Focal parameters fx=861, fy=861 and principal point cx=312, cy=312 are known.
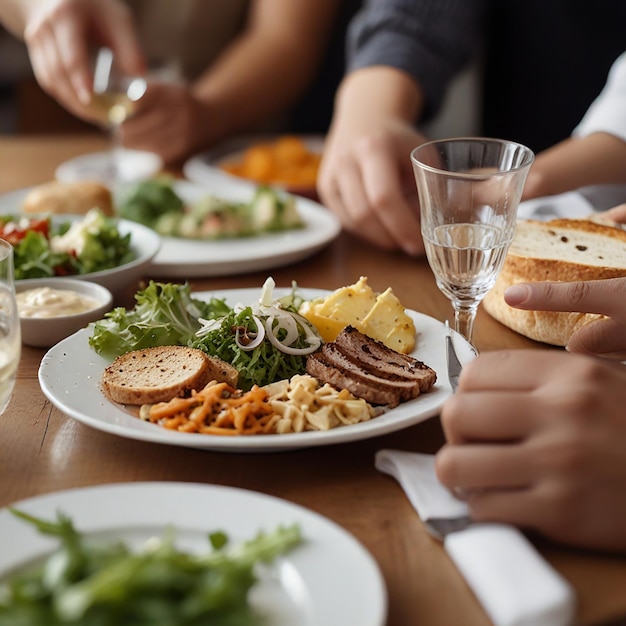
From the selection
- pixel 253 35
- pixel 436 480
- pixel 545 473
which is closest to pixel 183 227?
pixel 436 480

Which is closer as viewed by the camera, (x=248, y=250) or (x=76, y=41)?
(x=248, y=250)

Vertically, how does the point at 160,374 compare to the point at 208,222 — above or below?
above

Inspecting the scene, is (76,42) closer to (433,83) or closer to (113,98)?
(113,98)

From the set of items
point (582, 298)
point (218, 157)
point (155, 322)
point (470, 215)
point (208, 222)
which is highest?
point (470, 215)

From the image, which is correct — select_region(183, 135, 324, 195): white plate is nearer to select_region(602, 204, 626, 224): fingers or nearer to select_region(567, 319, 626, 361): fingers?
select_region(602, 204, 626, 224): fingers

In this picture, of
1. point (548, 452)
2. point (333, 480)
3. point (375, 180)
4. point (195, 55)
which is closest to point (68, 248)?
point (375, 180)

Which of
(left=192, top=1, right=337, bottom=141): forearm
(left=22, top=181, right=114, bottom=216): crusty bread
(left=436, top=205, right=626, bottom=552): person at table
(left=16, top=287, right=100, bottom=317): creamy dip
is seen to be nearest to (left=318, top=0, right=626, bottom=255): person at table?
(left=192, top=1, right=337, bottom=141): forearm

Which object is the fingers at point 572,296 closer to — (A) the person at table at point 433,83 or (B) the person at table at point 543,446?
(B) the person at table at point 543,446
